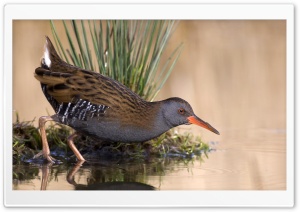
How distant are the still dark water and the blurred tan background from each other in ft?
5.33

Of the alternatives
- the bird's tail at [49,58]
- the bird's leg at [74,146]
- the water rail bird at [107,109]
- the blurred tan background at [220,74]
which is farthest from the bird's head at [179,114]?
the blurred tan background at [220,74]

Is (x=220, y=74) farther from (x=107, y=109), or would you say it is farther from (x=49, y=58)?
(x=107, y=109)

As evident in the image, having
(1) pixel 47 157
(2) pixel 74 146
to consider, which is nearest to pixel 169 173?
(2) pixel 74 146

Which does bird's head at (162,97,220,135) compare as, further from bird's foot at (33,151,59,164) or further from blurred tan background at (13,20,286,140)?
blurred tan background at (13,20,286,140)

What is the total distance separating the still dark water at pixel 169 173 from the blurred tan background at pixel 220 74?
5.33 feet

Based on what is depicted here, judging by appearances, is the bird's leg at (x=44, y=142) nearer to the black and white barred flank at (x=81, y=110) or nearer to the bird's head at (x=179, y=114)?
the black and white barred flank at (x=81, y=110)

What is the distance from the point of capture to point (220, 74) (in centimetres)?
1102

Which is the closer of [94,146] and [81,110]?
[81,110]

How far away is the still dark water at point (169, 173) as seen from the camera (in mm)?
6561

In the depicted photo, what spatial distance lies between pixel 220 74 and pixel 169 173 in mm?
4248

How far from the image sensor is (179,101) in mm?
7348
